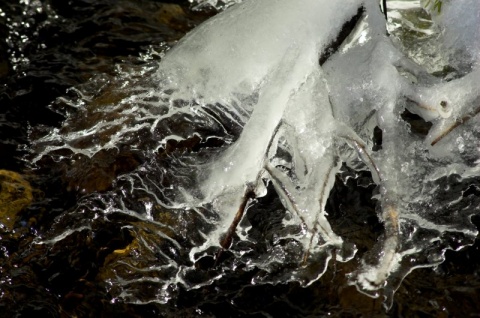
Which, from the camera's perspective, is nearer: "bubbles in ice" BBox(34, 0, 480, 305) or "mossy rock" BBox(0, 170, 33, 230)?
"bubbles in ice" BBox(34, 0, 480, 305)

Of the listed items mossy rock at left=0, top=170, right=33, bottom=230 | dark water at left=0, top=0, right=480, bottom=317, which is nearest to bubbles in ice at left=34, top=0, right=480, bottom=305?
dark water at left=0, top=0, right=480, bottom=317

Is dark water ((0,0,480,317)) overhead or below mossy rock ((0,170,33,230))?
below

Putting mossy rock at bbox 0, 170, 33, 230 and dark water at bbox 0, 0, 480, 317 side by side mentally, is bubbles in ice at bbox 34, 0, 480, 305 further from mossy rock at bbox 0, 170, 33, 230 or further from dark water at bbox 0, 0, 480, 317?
mossy rock at bbox 0, 170, 33, 230

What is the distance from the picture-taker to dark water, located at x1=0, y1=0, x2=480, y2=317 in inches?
78.7

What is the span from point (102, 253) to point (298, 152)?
83 centimetres

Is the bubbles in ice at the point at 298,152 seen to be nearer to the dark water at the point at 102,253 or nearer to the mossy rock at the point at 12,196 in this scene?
the dark water at the point at 102,253

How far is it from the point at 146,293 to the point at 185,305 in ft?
0.49

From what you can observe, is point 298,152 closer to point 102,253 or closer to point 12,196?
point 102,253

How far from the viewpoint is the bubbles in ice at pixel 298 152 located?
207 centimetres

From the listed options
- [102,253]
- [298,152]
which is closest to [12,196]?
[102,253]

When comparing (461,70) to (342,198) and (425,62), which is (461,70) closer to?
(425,62)

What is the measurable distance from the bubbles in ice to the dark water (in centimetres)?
4

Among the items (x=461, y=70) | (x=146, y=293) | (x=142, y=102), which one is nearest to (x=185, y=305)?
(x=146, y=293)

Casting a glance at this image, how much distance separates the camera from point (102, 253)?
220 centimetres
